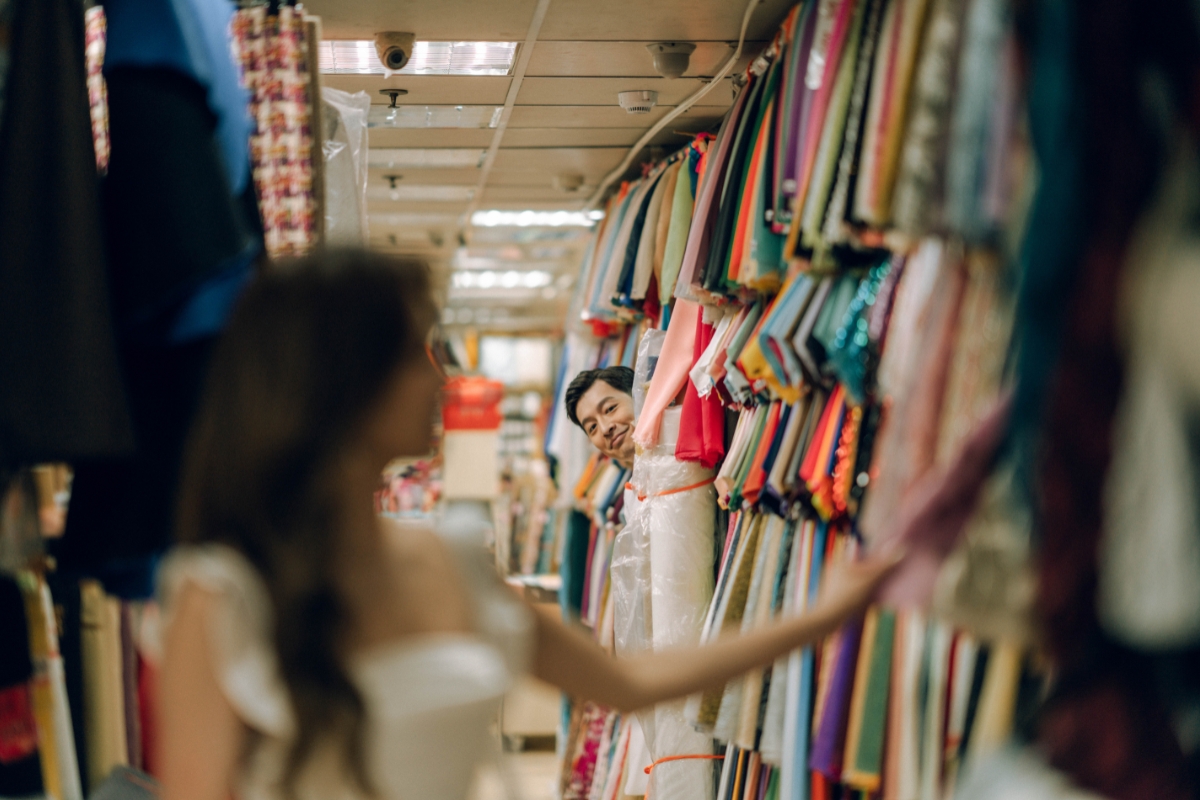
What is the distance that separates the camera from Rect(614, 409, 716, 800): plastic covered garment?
2.85 meters

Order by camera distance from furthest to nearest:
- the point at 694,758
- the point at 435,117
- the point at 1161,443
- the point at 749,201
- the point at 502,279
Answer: the point at 502,279 → the point at 435,117 → the point at 694,758 → the point at 749,201 → the point at 1161,443

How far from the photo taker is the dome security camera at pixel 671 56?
2.86m

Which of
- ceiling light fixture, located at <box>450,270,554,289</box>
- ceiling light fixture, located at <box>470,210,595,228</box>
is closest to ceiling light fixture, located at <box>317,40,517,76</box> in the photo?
ceiling light fixture, located at <box>470,210,595,228</box>

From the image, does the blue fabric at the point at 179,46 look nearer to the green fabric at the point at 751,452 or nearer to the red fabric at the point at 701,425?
the green fabric at the point at 751,452

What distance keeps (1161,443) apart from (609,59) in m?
2.37

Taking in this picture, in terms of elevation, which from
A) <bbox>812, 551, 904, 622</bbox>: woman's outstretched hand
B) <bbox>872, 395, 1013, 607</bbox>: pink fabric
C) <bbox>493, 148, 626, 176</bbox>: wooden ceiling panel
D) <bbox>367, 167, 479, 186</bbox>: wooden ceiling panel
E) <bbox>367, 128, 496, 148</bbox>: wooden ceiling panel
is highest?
<bbox>367, 128, 496, 148</bbox>: wooden ceiling panel

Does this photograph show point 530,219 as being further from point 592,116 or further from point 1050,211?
point 1050,211

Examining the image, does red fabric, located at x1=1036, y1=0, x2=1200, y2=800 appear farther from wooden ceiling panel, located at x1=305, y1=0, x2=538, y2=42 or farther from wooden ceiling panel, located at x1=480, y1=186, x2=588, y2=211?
wooden ceiling panel, located at x1=480, y1=186, x2=588, y2=211

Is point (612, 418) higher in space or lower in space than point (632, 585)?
higher

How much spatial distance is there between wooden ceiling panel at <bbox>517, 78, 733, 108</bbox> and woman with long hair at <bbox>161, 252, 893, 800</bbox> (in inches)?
87.9

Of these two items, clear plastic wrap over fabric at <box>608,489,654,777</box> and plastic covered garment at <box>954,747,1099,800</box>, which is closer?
plastic covered garment at <box>954,747,1099,800</box>

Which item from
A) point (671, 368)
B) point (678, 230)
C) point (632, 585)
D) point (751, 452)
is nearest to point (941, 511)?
point (751, 452)

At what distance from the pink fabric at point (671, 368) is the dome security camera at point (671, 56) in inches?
24.9

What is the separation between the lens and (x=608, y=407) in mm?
3486
